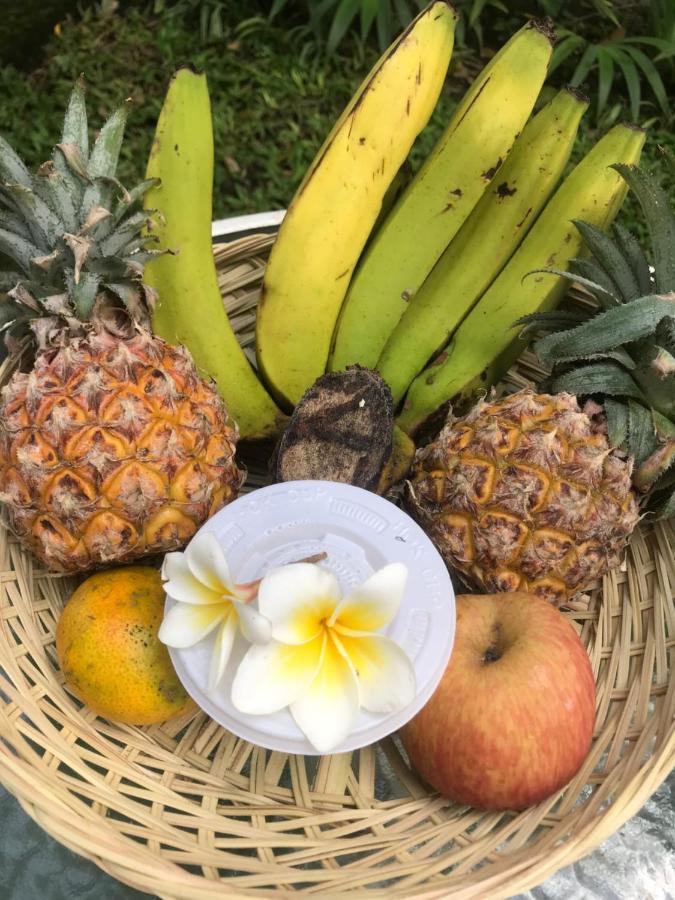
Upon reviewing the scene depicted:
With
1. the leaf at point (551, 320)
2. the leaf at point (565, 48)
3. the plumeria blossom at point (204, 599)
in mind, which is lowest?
the plumeria blossom at point (204, 599)

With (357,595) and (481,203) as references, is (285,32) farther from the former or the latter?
(357,595)

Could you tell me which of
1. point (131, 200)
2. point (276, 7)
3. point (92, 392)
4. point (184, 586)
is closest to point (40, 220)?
point (131, 200)

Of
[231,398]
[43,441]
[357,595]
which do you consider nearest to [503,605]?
[357,595]

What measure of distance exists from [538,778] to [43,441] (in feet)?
3.38

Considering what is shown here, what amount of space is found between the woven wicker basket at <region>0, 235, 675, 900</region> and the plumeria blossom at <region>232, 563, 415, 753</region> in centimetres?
27

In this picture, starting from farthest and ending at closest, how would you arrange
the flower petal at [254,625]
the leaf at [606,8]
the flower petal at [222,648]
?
the leaf at [606,8] → the flower petal at [222,648] → the flower petal at [254,625]

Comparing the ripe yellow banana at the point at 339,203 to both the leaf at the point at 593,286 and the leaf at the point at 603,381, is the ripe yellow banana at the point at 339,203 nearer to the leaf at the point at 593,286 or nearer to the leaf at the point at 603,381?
the leaf at the point at 593,286

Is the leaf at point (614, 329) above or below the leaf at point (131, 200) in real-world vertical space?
below

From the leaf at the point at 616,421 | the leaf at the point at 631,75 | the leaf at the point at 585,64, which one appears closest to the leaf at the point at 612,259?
the leaf at the point at 616,421

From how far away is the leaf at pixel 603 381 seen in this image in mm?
1617

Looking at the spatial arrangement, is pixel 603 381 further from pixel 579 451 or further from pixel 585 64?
pixel 585 64

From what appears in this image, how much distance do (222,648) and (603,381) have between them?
0.89 m

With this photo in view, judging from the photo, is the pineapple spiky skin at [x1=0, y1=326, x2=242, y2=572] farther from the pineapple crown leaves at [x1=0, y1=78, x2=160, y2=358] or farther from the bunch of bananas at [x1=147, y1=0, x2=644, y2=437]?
the bunch of bananas at [x1=147, y1=0, x2=644, y2=437]

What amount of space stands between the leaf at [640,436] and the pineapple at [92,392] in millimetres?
784
